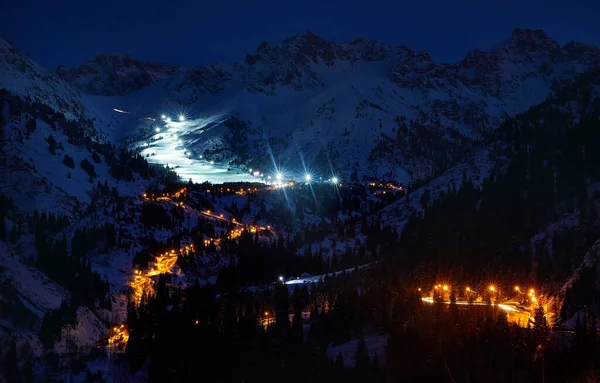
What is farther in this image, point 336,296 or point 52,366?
point 336,296

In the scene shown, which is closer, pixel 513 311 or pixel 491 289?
pixel 513 311

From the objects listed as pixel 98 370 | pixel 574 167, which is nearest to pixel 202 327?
pixel 98 370

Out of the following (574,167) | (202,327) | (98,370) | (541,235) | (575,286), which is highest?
(574,167)

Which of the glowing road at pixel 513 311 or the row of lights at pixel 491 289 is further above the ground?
the row of lights at pixel 491 289

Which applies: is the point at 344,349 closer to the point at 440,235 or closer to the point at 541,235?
the point at 541,235

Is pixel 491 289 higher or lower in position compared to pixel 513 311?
higher

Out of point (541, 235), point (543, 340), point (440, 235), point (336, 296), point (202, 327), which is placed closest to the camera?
point (543, 340)

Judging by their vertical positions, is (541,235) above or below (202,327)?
above

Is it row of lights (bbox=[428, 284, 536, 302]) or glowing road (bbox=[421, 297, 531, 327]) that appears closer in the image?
Answer: glowing road (bbox=[421, 297, 531, 327])

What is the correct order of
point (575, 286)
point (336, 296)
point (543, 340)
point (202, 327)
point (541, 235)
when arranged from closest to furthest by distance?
point (543, 340) → point (575, 286) → point (202, 327) → point (336, 296) → point (541, 235)

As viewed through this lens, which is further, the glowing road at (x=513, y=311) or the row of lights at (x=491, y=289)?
the row of lights at (x=491, y=289)

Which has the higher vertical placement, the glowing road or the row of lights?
the row of lights
